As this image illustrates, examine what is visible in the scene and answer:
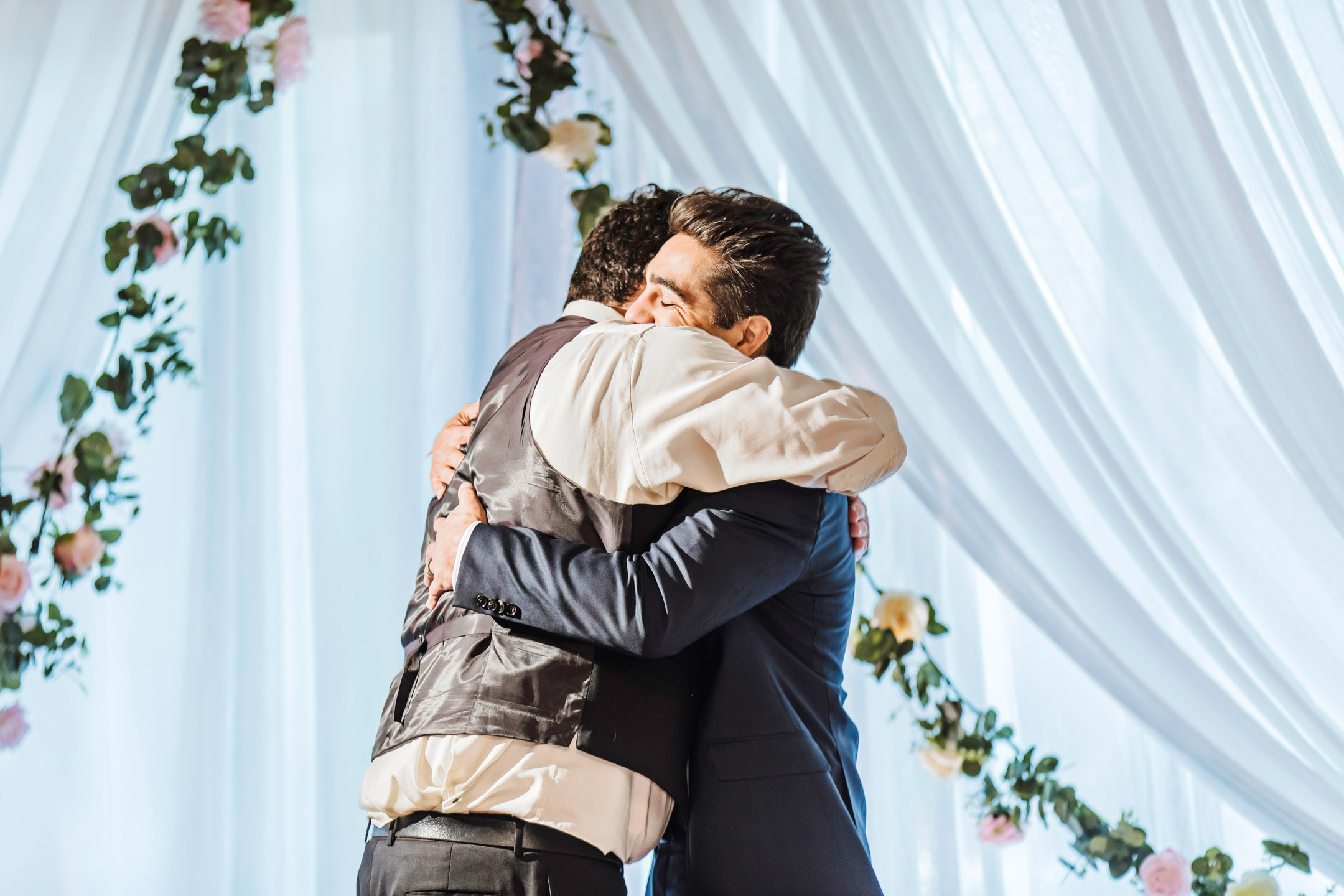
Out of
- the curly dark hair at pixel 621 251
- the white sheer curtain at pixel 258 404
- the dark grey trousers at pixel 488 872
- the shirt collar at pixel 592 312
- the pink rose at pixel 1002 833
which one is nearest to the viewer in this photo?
the dark grey trousers at pixel 488 872

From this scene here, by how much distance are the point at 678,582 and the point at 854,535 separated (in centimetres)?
37

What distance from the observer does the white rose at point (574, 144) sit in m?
1.81

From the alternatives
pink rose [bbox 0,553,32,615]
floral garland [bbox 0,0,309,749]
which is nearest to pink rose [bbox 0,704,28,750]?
floral garland [bbox 0,0,309,749]

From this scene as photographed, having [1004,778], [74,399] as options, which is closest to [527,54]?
[74,399]

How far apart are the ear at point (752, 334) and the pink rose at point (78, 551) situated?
1188 millimetres

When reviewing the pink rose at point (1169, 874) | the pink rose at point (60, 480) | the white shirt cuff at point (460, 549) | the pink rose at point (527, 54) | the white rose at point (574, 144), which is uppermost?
the pink rose at point (527, 54)

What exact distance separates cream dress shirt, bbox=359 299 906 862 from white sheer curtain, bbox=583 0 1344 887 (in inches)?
21.8

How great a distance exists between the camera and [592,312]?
1.24 m

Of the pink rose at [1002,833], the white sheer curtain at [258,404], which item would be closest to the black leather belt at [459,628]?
the white sheer curtain at [258,404]

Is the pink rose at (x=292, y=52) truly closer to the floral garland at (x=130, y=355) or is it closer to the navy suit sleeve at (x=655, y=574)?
the floral garland at (x=130, y=355)

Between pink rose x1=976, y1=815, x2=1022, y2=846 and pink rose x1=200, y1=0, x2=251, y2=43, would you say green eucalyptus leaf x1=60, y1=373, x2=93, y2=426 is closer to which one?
pink rose x1=200, y1=0, x2=251, y2=43

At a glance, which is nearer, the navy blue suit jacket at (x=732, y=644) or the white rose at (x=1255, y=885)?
the navy blue suit jacket at (x=732, y=644)

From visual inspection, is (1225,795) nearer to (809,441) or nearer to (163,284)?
(809,441)

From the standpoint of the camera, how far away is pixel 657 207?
4.73 feet
